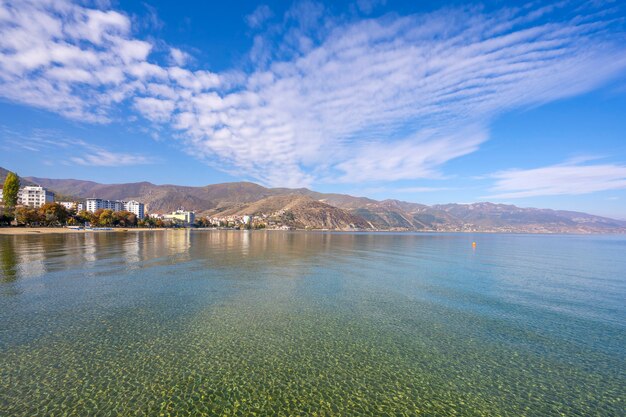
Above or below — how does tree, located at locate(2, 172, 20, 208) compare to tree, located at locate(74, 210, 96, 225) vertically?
above

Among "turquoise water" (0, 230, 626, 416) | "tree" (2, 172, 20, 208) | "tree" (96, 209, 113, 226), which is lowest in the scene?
"turquoise water" (0, 230, 626, 416)

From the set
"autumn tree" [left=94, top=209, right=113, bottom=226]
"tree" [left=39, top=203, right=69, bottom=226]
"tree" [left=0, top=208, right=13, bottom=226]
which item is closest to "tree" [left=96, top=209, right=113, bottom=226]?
"autumn tree" [left=94, top=209, right=113, bottom=226]


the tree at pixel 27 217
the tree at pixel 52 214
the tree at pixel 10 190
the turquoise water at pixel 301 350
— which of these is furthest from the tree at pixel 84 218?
the turquoise water at pixel 301 350

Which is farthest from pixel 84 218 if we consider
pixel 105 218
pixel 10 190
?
pixel 10 190

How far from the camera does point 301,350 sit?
17.1 meters

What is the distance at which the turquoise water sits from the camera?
12.3m

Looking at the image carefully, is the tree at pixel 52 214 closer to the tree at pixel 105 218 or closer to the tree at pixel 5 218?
the tree at pixel 5 218

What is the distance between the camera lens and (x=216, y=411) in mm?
11508

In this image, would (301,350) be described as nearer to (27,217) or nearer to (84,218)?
(27,217)

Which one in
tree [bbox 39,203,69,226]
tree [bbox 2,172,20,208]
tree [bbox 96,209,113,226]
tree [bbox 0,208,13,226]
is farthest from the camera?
tree [bbox 96,209,113,226]

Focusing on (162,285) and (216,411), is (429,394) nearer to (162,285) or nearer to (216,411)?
(216,411)

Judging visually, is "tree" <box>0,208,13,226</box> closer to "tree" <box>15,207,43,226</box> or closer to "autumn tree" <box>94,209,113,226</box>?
"tree" <box>15,207,43,226</box>

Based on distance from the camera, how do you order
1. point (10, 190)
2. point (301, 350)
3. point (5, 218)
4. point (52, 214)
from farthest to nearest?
point (52, 214) → point (10, 190) → point (5, 218) → point (301, 350)

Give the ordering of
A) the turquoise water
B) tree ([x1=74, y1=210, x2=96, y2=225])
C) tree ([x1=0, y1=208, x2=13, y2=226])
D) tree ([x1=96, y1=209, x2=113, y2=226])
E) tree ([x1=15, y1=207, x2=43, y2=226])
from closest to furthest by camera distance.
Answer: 1. the turquoise water
2. tree ([x1=0, y1=208, x2=13, y2=226])
3. tree ([x1=15, y1=207, x2=43, y2=226])
4. tree ([x1=74, y1=210, x2=96, y2=225])
5. tree ([x1=96, y1=209, x2=113, y2=226])
